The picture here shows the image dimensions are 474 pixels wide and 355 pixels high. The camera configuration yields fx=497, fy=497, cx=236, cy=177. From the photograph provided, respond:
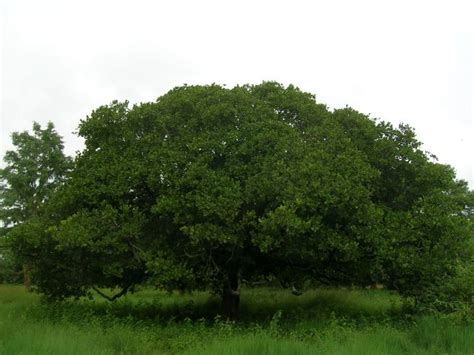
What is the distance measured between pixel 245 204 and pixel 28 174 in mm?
25089

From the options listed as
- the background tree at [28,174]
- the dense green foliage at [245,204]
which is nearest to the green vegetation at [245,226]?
the dense green foliage at [245,204]

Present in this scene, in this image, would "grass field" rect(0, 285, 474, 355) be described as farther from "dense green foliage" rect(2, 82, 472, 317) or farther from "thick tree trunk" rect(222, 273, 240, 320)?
"dense green foliage" rect(2, 82, 472, 317)

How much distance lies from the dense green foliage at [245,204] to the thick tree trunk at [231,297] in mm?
52

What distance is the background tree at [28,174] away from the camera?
3189 cm

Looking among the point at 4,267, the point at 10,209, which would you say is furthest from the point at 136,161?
the point at 4,267

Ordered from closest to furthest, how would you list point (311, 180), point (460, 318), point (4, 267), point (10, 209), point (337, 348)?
point (337, 348) → point (460, 318) → point (311, 180) → point (10, 209) → point (4, 267)

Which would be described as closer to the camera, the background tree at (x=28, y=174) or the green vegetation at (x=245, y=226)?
the green vegetation at (x=245, y=226)

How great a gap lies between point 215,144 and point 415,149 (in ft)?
18.4

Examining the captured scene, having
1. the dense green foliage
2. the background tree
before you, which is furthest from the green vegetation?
the background tree

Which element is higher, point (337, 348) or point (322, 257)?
point (322, 257)

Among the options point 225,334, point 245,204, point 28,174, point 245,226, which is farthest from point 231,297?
point 28,174

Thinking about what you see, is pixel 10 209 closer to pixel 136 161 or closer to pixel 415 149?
pixel 136 161

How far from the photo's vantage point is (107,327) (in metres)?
10.2

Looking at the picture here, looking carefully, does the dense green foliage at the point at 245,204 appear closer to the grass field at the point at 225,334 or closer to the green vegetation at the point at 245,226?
the green vegetation at the point at 245,226
